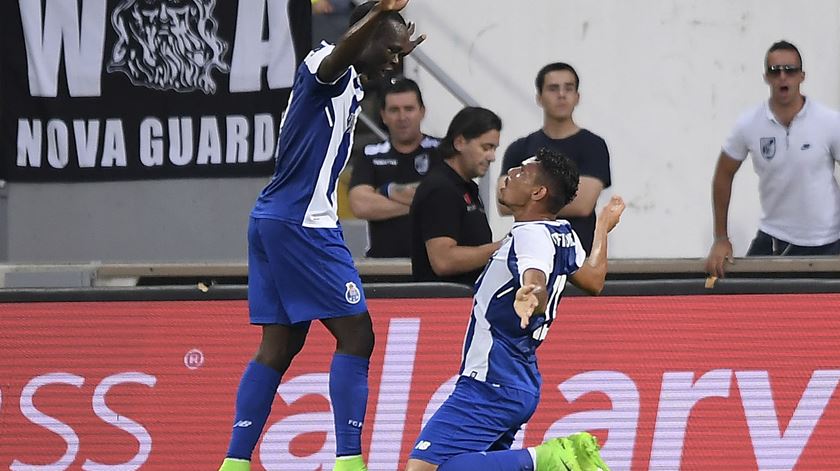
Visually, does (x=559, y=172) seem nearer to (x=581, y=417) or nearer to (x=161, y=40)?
(x=581, y=417)

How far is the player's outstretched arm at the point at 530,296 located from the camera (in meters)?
5.75

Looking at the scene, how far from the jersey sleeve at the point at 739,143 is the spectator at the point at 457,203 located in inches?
68.2

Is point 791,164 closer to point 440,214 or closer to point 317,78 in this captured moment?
point 440,214

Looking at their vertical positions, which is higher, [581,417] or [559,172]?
[559,172]

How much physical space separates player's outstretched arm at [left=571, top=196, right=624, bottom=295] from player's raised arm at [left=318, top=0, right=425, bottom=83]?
107 cm

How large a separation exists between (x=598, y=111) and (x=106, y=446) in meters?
4.13

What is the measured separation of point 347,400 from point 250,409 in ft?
1.37

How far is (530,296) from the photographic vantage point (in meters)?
5.78

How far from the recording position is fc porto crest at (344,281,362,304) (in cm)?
656

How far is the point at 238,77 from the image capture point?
1025 centimetres

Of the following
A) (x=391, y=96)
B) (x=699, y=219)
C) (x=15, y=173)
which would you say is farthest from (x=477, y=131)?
(x=15, y=173)

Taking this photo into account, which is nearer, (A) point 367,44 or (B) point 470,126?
Answer: (A) point 367,44

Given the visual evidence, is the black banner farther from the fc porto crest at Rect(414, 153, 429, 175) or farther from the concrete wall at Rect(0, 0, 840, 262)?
the fc porto crest at Rect(414, 153, 429, 175)

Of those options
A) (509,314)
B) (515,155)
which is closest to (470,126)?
(515,155)
